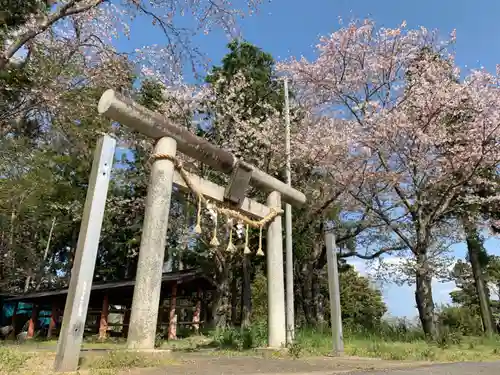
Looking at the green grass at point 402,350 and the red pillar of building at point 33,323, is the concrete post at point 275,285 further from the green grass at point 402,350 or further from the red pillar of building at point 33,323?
the red pillar of building at point 33,323

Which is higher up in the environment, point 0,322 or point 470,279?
point 470,279

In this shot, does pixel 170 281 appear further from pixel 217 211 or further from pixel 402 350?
pixel 402 350

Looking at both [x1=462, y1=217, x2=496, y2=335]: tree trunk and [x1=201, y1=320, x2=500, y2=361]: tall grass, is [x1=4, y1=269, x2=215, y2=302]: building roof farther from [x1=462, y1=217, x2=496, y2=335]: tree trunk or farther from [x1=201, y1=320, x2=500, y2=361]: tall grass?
[x1=462, y1=217, x2=496, y2=335]: tree trunk

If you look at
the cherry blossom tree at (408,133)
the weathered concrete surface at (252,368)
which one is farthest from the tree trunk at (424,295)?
the weathered concrete surface at (252,368)

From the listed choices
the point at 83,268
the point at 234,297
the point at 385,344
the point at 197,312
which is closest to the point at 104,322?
the point at 197,312

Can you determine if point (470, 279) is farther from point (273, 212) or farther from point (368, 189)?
point (273, 212)

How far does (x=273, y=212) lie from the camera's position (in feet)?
25.4

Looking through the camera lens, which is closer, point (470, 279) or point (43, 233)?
point (470, 279)

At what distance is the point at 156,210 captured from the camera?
215 inches

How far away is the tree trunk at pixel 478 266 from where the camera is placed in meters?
15.8

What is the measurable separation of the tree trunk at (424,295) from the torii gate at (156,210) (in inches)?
268

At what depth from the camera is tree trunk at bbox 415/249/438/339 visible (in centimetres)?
1218

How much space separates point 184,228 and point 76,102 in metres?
8.80

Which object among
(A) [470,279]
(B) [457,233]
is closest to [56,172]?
(B) [457,233]
